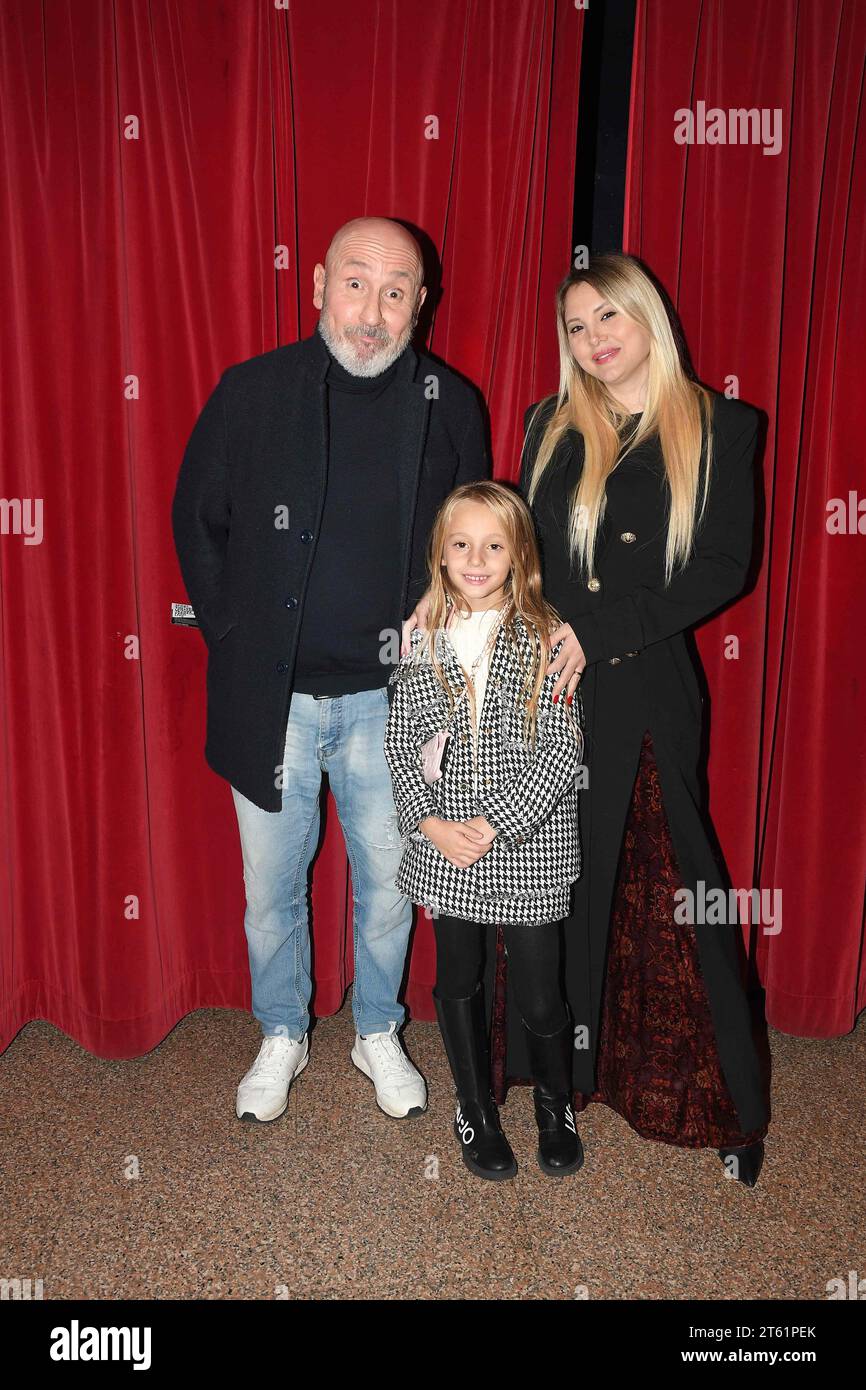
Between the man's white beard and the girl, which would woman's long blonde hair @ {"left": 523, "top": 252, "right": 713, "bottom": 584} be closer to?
the girl

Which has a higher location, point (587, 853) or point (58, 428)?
point (58, 428)

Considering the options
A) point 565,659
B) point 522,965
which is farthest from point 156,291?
point 522,965

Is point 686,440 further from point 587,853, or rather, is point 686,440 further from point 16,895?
point 16,895

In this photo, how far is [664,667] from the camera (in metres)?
1.71

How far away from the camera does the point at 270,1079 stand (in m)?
1.97

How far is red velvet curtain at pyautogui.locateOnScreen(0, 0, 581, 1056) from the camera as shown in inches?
75.8

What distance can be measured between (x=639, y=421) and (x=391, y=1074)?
1.43m

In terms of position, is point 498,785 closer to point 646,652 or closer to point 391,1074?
point 646,652

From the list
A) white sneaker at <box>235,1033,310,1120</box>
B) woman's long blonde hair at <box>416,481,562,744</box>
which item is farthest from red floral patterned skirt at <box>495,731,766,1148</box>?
white sneaker at <box>235,1033,310,1120</box>

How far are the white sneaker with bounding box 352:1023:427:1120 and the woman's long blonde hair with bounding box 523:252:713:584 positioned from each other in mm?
1118

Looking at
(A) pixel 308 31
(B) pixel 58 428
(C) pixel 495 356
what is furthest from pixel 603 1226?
(A) pixel 308 31

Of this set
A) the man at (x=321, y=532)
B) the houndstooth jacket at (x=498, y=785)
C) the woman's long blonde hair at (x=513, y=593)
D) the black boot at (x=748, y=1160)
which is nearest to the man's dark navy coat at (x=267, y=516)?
the man at (x=321, y=532)

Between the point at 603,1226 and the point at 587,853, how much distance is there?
2.16 feet
